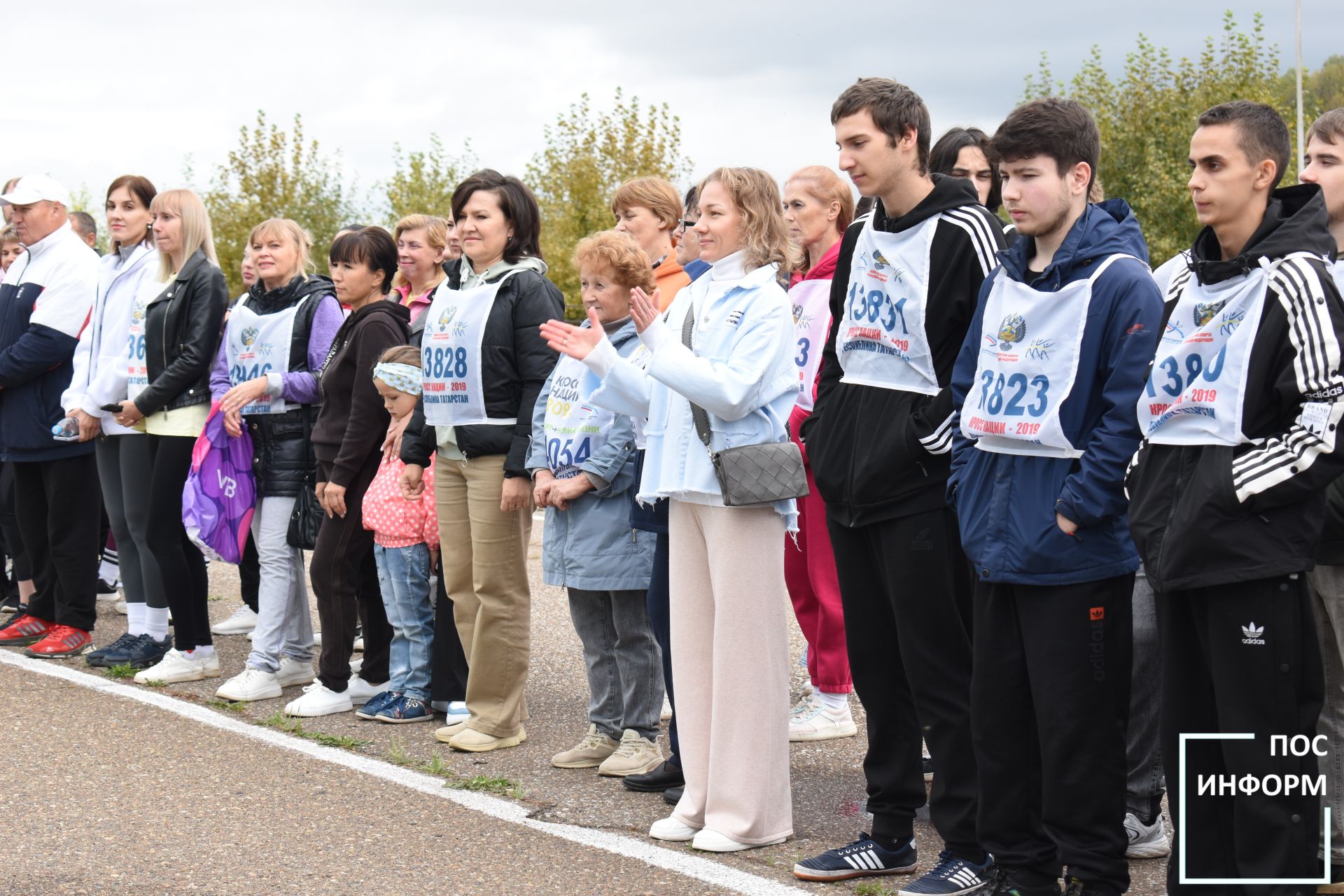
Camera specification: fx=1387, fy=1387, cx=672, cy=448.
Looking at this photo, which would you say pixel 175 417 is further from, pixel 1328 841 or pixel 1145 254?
pixel 1328 841

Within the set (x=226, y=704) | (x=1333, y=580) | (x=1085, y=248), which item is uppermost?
(x=1085, y=248)

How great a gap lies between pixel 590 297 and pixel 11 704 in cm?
393

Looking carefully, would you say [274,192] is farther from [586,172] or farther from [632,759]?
[632,759]

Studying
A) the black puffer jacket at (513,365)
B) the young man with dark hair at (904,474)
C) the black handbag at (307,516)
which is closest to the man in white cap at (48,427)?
the black handbag at (307,516)

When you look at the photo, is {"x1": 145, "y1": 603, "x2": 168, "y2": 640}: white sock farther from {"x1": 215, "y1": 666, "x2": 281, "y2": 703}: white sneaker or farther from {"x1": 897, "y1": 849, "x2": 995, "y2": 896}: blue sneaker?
{"x1": 897, "y1": 849, "x2": 995, "y2": 896}: blue sneaker

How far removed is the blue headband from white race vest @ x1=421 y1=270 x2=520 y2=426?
0.41 meters

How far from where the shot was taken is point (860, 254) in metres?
4.63

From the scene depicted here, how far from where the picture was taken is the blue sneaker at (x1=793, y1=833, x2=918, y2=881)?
4.49m

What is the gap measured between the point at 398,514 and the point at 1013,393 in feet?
11.8

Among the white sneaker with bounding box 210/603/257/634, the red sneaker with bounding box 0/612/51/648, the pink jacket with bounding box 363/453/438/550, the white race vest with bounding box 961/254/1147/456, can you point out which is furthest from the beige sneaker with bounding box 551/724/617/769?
the red sneaker with bounding box 0/612/51/648

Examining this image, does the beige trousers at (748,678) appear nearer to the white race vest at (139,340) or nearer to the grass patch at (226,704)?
the grass patch at (226,704)

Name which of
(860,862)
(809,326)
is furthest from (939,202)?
(860,862)

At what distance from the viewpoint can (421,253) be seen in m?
8.16

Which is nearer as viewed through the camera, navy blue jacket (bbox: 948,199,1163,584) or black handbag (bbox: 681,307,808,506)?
navy blue jacket (bbox: 948,199,1163,584)
